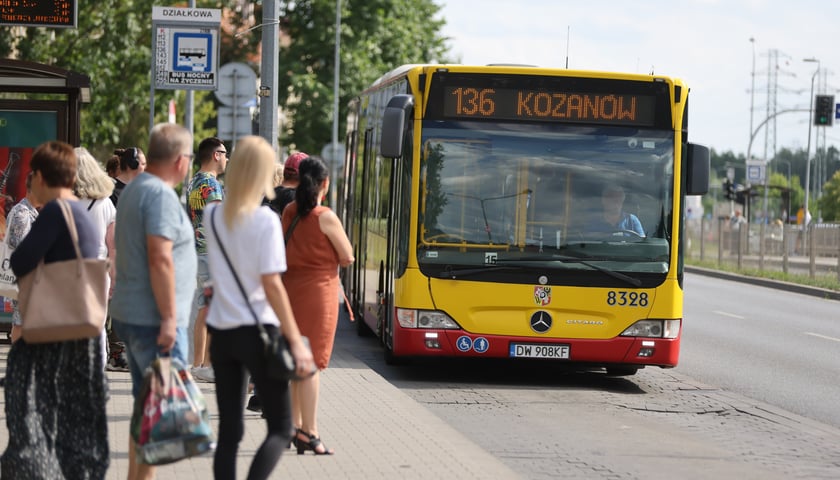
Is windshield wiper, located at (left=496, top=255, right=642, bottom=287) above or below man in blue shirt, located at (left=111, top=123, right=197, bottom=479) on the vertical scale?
below

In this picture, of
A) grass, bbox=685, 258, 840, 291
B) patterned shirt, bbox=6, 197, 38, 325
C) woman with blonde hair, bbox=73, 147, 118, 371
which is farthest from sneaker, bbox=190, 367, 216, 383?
grass, bbox=685, 258, 840, 291

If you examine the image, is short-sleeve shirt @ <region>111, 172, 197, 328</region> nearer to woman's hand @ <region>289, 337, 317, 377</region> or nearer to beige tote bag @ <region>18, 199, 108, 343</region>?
beige tote bag @ <region>18, 199, 108, 343</region>

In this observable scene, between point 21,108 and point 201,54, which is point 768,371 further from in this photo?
point 21,108

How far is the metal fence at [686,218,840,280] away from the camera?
1341 inches

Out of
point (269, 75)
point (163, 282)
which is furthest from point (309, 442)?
point (269, 75)

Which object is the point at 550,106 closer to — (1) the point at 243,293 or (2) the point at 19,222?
(2) the point at 19,222

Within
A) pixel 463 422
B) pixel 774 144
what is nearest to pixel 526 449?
pixel 463 422

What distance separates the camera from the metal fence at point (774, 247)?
34.1 m

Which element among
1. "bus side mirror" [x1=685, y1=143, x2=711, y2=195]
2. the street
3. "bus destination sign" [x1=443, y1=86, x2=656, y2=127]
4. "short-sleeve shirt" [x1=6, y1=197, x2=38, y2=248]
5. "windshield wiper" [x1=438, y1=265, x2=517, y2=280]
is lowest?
the street

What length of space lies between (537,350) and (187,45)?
14.4 ft

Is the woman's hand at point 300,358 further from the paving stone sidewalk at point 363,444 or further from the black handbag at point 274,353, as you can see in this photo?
the paving stone sidewalk at point 363,444

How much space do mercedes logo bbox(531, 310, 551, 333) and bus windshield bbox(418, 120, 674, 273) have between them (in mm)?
478

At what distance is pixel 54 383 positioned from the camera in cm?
617

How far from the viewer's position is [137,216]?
604cm
